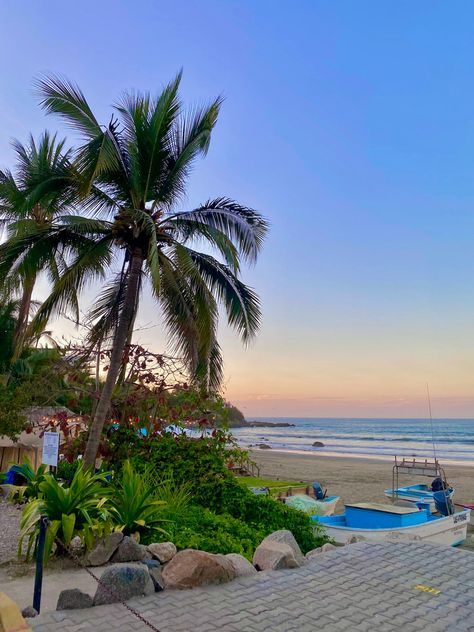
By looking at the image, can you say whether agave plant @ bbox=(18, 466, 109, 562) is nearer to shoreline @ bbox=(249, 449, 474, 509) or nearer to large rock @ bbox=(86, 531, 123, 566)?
large rock @ bbox=(86, 531, 123, 566)

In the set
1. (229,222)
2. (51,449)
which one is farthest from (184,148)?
(51,449)

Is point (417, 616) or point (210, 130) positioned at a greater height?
point (210, 130)

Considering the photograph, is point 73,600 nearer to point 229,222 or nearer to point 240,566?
point 240,566

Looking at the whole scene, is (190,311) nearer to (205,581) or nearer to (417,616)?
(205,581)

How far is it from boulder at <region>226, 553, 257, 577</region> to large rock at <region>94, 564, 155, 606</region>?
0.98 metres

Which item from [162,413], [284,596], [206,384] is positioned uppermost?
[206,384]

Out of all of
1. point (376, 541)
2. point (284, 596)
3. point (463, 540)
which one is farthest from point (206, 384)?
point (463, 540)

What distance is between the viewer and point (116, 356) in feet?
27.5

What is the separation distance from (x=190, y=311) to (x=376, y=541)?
552 cm

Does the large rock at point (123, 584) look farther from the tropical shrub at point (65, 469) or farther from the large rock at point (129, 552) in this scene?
the tropical shrub at point (65, 469)

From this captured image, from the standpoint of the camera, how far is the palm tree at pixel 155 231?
28.2ft

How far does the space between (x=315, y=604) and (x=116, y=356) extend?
17.4 ft

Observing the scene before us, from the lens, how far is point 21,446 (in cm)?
1088

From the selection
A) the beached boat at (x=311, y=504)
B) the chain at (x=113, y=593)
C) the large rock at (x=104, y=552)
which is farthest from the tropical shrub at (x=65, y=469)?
the beached boat at (x=311, y=504)
